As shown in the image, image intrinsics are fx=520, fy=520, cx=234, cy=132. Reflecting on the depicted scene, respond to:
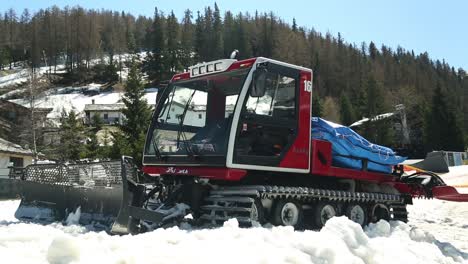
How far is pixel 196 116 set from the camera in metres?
9.32

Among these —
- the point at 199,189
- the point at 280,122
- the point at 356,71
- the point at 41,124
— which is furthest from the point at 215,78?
the point at 356,71

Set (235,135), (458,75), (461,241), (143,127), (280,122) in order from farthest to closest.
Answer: (458,75) < (143,127) < (461,241) < (280,122) < (235,135)

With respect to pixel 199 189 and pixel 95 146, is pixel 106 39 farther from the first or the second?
pixel 199 189

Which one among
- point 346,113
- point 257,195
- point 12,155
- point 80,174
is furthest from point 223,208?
point 346,113

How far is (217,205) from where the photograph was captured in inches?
321

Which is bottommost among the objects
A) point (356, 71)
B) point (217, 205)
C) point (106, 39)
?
point (217, 205)

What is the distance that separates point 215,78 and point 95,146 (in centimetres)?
3708

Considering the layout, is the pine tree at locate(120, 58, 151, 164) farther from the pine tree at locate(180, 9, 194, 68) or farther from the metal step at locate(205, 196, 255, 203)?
the pine tree at locate(180, 9, 194, 68)

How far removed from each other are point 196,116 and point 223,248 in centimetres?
427

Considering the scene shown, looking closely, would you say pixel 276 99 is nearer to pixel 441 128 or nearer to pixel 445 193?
pixel 445 193

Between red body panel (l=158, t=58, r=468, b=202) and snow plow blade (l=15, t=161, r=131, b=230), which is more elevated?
red body panel (l=158, t=58, r=468, b=202)

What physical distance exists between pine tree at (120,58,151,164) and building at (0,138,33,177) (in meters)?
7.60

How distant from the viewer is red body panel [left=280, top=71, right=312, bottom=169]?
879cm

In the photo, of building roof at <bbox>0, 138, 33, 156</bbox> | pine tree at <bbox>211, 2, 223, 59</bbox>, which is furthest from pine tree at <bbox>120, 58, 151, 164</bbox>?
pine tree at <bbox>211, 2, 223, 59</bbox>
